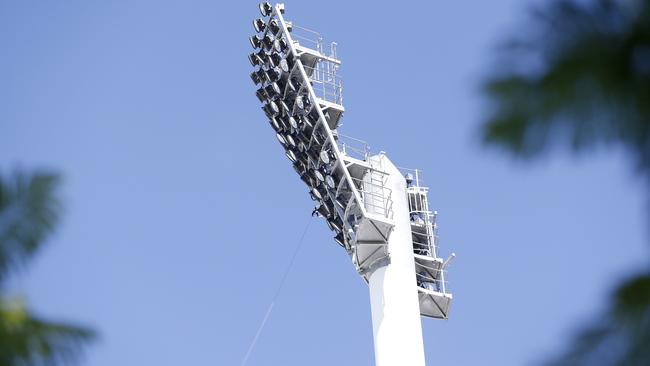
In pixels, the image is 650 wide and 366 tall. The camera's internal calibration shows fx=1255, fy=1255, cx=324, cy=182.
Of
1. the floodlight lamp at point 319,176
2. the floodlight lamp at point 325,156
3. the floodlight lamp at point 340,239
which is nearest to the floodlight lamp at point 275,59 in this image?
the floodlight lamp at point 325,156

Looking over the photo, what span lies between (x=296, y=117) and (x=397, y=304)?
25.8 feet

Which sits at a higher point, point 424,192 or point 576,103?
point 424,192

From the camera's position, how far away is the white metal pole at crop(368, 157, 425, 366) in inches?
1471

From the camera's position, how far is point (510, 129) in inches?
195

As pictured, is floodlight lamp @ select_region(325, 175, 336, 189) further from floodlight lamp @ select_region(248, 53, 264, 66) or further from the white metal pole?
floodlight lamp @ select_region(248, 53, 264, 66)

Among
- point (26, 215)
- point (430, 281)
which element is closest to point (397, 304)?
point (430, 281)

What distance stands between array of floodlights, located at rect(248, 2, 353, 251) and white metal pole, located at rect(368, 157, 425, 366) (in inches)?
67.0

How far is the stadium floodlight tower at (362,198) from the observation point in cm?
3850


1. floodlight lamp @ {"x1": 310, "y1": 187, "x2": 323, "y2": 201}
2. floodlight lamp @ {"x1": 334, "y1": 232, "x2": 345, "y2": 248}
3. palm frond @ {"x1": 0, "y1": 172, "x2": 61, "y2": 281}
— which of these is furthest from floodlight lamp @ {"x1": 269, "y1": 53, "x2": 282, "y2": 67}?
palm frond @ {"x1": 0, "y1": 172, "x2": 61, "y2": 281}

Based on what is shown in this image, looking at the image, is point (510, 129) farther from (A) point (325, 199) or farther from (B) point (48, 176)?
(A) point (325, 199)

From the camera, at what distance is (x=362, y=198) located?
40500mm

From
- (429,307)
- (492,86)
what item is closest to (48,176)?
(492,86)

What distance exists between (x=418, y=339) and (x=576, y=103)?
33.4 m

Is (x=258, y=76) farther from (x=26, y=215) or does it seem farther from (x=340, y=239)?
(x=26, y=215)
